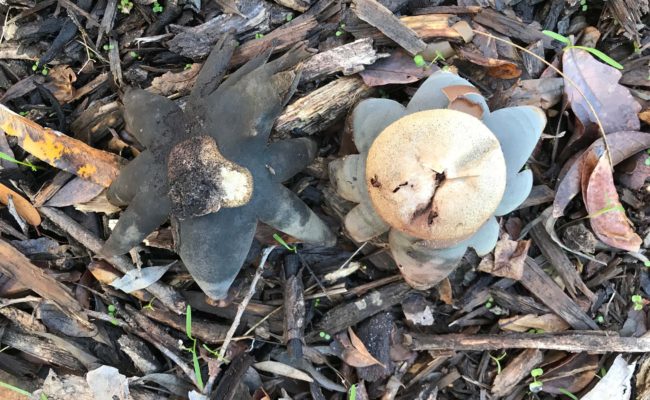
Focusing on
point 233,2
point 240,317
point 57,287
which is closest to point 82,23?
point 233,2

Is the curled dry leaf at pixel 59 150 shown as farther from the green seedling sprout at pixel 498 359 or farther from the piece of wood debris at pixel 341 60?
the green seedling sprout at pixel 498 359

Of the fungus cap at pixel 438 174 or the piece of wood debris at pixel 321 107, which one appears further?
the piece of wood debris at pixel 321 107

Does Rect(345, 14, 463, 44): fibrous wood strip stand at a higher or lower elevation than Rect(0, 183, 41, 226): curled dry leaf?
higher

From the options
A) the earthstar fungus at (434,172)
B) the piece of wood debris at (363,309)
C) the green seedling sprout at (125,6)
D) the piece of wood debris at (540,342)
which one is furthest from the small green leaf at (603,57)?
the green seedling sprout at (125,6)

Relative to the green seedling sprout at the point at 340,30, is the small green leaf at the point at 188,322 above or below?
below

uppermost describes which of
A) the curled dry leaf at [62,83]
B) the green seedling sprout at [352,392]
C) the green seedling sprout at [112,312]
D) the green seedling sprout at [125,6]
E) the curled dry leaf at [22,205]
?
the green seedling sprout at [125,6]

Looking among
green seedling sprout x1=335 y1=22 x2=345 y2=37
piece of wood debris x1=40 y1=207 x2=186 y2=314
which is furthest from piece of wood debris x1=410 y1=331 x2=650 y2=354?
green seedling sprout x1=335 y1=22 x2=345 y2=37

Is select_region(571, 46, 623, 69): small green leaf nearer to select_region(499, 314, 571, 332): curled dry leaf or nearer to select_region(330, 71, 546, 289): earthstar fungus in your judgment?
select_region(330, 71, 546, 289): earthstar fungus

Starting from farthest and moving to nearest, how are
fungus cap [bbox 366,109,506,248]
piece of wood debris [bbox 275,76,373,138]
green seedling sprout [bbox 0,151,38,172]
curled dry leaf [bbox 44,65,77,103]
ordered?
1. curled dry leaf [bbox 44,65,77,103]
2. green seedling sprout [bbox 0,151,38,172]
3. piece of wood debris [bbox 275,76,373,138]
4. fungus cap [bbox 366,109,506,248]
